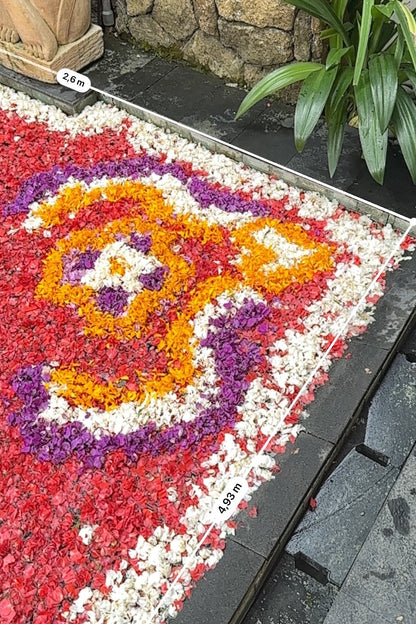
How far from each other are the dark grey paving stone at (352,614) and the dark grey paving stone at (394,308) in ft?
3.17

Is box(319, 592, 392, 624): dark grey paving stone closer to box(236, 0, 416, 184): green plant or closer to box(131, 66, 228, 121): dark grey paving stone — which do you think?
box(236, 0, 416, 184): green plant

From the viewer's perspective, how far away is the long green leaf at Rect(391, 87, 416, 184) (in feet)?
9.71

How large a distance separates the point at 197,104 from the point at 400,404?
199cm

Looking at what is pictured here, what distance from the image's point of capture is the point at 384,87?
2.86 meters

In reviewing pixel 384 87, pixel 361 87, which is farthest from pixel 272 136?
pixel 384 87

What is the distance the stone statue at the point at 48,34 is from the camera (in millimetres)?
3619

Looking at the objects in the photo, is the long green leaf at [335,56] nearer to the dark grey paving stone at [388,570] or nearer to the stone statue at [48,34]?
the stone statue at [48,34]

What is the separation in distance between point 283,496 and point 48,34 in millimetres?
2726

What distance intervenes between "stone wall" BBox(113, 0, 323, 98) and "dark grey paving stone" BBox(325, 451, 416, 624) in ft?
7.51

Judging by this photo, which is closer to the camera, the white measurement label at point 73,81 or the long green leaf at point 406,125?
the long green leaf at point 406,125

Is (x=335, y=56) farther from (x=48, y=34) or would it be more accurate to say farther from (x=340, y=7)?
(x=48, y=34)

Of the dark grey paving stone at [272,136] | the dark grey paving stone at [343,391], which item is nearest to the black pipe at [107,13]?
the dark grey paving stone at [272,136]

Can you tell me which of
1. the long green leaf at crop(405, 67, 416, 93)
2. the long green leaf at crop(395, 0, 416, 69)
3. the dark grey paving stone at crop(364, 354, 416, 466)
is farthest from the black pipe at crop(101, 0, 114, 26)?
the dark grey paving stone at crop(364, 354, 416, 466)

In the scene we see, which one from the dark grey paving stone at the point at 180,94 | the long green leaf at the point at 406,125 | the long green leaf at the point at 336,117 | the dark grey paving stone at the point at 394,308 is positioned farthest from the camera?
the dark grey paving stone at the point at 180,94
